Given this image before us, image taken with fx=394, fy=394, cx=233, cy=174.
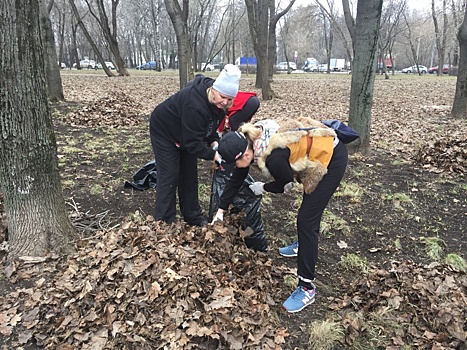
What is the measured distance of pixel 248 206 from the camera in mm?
3744

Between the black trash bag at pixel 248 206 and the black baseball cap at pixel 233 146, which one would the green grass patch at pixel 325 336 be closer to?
the black trash bag at pixel 248 206

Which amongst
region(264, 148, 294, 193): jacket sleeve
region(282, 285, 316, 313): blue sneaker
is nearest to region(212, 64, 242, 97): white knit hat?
region(264, 148, 294, 193): jacket sleeve

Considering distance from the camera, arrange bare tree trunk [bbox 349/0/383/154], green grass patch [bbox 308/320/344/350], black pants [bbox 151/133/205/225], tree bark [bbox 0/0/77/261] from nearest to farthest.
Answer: green grass patch [bbox 308/320/344/350] → tree bark [bbox 0/0/77/261] → black pants [bbox 151/133/205/225] → bare tree trunk [bbox 349/0/383/154]

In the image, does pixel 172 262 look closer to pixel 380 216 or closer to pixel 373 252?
pixel 373 252

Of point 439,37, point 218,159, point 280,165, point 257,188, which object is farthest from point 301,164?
point 439,37

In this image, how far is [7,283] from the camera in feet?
10.0

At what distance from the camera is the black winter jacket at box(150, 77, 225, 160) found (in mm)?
3258

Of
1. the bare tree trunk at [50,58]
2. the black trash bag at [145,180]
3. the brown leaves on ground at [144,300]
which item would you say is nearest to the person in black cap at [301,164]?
the brown leaves on ground at [144,300]

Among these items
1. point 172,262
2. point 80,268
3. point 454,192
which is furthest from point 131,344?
point 454,192

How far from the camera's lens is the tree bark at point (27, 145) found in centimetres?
287

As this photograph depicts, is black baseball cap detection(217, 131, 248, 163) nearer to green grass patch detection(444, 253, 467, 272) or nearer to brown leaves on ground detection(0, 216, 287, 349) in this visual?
brown leaves on ground detection(0, 216, 287, 349)

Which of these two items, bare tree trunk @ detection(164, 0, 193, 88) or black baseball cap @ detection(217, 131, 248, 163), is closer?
black baseball cap @ detection(217, 131, 248, 163)

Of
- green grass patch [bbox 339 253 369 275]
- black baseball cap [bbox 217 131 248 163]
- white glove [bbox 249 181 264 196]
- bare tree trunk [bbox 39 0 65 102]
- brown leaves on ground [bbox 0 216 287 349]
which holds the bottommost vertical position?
green grass patch [bbox 339 253 369 275]

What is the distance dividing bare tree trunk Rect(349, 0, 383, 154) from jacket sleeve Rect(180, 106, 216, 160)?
13.8 ft
